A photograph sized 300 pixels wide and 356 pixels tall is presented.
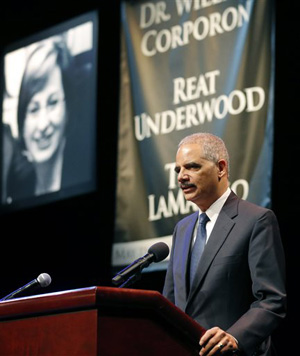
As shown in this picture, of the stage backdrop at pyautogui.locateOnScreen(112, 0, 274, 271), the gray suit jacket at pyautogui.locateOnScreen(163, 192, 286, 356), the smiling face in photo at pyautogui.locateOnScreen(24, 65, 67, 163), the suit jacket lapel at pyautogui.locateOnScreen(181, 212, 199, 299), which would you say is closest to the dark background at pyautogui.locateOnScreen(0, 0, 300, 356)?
the stage backdrop at pyautogui.locateOnScreen(112, 0, 274, 271)

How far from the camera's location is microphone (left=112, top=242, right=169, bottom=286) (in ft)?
7.31

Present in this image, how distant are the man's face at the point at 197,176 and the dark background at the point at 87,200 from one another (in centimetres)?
155

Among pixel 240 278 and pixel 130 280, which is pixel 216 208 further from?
pixel 130 280

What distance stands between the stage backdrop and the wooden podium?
209 centimetres

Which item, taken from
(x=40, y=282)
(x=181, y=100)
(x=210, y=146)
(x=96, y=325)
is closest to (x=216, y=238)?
(x=210, y=146)

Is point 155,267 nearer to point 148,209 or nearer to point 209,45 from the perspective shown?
point 148,209

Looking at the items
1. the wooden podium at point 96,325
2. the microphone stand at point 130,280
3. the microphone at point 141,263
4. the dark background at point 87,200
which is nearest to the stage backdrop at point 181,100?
the dark background at point 87,200

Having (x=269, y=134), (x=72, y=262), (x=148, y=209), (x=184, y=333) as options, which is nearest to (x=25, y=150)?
(x=72, y=262)

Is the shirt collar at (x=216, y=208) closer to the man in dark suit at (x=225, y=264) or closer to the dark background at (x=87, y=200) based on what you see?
the man in dark suit at (x=225, y=264)

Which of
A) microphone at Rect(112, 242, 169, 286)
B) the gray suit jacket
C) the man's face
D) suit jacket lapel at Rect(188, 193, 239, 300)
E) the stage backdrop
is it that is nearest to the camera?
microphone at Rect(112, 242, 169, 286)

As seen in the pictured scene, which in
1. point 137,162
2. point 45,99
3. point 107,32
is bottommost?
point 137,162

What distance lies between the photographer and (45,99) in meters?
5.51

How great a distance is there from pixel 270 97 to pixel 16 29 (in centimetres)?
274

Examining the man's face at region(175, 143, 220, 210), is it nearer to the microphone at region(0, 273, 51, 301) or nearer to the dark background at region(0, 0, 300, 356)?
the microphone at region(0, 273, 51, 301)
